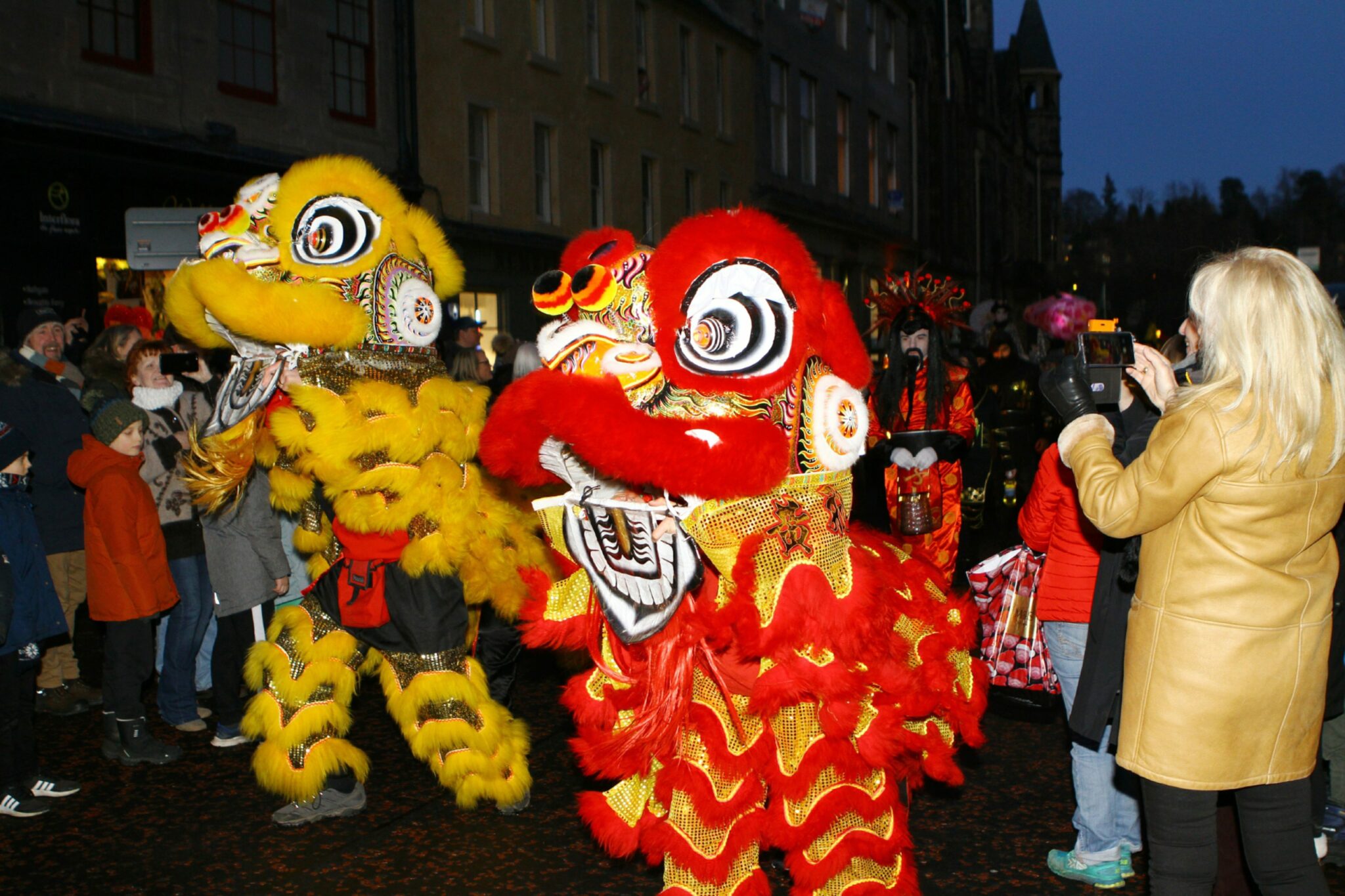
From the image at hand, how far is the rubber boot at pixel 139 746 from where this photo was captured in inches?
206

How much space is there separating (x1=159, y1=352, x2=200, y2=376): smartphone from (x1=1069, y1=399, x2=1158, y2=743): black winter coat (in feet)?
14.1

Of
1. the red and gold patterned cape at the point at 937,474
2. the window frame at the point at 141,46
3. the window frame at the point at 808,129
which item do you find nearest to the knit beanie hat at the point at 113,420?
the red and gold patterned cape at the point at 937,474

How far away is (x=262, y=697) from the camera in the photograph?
4.37m

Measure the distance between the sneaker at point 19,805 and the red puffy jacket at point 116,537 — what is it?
79 centimetres

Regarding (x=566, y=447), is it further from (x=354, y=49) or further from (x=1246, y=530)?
(x=354, y=49)

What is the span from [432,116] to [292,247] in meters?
11.2

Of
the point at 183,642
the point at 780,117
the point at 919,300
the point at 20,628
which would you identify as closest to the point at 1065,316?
the point at 919,300

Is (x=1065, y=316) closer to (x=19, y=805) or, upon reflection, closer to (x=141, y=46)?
(x=141, y=46)

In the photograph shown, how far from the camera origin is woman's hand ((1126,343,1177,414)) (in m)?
3.03

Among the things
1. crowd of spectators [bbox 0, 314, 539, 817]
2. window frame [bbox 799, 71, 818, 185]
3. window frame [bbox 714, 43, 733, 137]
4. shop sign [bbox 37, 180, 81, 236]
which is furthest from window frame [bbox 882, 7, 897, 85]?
crowd of spectators [bbox 0, 314, 539, 817]

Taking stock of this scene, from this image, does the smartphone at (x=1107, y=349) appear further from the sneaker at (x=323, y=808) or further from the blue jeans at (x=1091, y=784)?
the sneaker at (x=323, y=808)

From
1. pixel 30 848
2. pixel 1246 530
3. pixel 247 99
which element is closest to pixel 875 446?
pixel 1246 530

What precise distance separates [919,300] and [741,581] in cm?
406

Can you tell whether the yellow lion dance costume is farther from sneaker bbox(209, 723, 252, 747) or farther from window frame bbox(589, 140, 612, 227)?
window frame bbox(589, 140, 612, 227)
